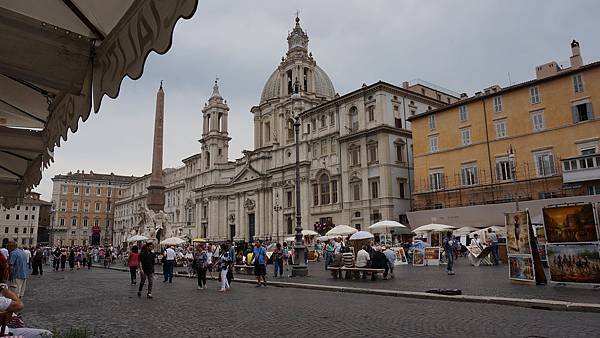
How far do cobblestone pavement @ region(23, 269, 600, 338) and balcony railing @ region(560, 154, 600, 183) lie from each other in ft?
73.6

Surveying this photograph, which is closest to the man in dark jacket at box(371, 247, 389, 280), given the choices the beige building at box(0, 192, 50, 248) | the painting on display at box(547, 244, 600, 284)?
the painting on display at box(547, 244, 600, 284)

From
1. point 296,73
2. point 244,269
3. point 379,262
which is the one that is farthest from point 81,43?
point 296,73

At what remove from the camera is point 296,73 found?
56.6 m

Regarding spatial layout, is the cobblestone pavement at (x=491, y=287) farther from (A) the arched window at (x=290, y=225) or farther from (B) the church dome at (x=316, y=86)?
(B) the church dome at (x=316, y=86)

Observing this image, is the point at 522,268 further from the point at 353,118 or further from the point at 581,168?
the point at 353,118

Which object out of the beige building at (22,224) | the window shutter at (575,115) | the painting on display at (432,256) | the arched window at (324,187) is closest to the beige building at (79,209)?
the beige building at (22,224)

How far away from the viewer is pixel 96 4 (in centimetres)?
323

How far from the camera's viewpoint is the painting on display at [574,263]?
12633mm

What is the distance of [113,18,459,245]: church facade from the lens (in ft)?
139

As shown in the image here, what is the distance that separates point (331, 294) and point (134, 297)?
20.6 ft

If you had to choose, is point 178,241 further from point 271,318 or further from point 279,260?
point 271,318

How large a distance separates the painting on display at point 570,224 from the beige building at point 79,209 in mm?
96270

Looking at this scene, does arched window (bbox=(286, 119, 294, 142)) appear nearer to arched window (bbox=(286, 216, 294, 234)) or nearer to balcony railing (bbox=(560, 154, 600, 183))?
arched window (bbox=(286, 216, 294, 234))

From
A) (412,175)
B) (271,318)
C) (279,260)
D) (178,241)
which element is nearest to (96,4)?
(271,318)
